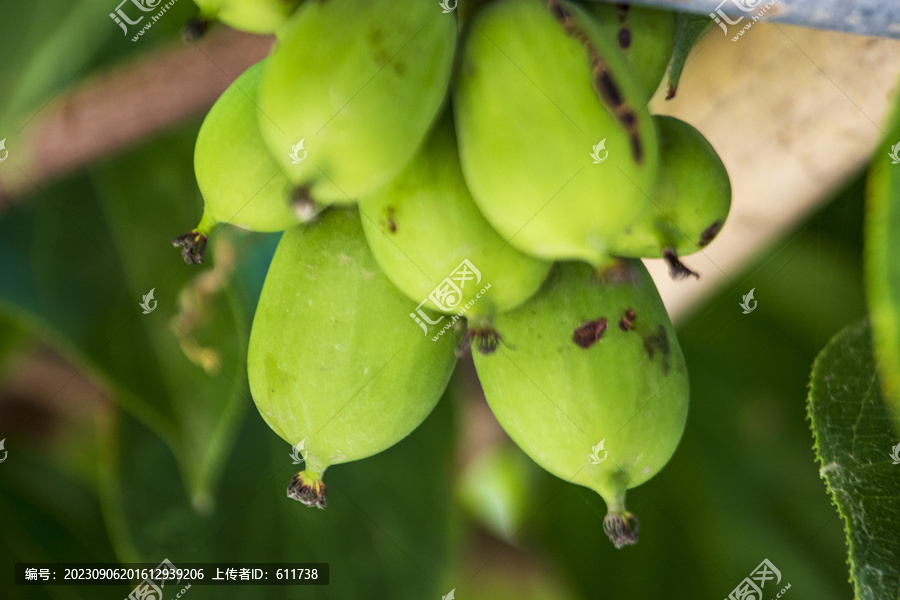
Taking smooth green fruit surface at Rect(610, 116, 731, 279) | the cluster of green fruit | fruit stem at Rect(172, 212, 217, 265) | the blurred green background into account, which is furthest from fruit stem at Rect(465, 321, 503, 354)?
the blurred green background

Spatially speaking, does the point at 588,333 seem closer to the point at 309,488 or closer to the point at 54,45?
the point at 309,488

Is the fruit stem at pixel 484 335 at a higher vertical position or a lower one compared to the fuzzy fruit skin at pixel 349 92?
lower

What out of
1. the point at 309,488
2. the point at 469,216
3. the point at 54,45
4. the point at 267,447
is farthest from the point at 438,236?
the point at 267,447

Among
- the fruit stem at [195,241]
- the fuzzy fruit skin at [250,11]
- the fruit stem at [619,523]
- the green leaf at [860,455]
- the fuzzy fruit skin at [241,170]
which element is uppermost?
the fuzzy fruit skin at [250,11]

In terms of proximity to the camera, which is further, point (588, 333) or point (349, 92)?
point (588, 333)

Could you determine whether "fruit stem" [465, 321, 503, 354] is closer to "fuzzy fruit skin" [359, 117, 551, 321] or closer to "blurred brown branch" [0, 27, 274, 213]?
"fuzzy fruit skin" [359, 117, 551, 321]

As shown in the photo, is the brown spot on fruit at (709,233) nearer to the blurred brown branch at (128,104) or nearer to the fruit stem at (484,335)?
the fruit stem at (484,335)

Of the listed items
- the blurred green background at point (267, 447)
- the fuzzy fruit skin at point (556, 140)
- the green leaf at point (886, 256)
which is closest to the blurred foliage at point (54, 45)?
the blurred green background at point (267, 447)
